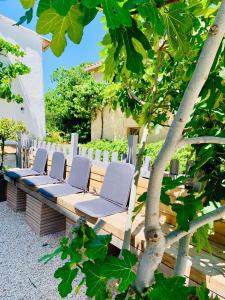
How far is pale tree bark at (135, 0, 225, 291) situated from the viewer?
2.43 ft

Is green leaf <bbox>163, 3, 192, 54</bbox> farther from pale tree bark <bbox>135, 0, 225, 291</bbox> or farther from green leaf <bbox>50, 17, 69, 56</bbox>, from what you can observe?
green leaf <bbox>50, 17, 69, 56</bbox>

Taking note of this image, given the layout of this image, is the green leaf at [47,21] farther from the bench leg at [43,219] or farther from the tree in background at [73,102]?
the tree in background at [73,102]

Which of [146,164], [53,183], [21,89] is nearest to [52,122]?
[21,89]

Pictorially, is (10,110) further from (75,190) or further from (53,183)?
(75,190)

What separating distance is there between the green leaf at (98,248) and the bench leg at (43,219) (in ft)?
11.4

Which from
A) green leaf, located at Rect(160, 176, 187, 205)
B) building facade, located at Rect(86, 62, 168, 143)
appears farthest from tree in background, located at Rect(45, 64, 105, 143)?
green leaf, located at Rect(160, 176, 187, 205)

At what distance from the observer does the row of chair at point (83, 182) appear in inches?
134

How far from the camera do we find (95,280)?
99 cm

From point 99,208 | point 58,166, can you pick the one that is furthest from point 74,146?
point 99,208

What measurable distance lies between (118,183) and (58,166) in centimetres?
224

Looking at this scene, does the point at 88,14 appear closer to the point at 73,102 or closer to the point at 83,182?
the point at 83,182

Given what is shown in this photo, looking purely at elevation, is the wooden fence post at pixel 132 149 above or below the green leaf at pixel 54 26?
below

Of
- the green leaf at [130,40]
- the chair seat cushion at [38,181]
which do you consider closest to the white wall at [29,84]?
the chair seat cushion at [38,181]

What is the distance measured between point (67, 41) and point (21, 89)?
1445 centimetres
